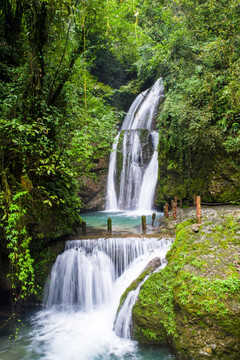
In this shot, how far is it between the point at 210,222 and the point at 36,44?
6.69 m

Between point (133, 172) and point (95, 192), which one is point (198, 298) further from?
point (95, 192)

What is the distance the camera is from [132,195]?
621 inches

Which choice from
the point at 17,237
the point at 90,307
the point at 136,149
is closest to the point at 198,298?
the point at 17,237

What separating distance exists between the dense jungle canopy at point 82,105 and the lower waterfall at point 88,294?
0.92m

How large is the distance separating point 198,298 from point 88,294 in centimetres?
396

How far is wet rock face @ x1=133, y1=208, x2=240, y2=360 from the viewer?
4.04 metres

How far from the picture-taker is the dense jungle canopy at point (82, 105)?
5.48 meters

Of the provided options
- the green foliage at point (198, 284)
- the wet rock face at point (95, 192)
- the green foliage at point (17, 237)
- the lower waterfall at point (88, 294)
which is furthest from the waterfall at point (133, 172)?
the green foliage at point (17, 237)

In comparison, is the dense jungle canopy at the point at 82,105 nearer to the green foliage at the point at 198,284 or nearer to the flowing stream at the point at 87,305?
the flowing stream at the point at 87,305

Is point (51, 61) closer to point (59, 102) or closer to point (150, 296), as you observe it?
point (59, 102)

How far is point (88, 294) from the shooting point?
7.07 metres

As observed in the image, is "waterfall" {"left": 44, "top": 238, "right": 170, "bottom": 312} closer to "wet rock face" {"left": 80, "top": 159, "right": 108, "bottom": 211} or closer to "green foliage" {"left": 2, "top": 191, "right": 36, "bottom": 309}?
"green foliage" {"left": 2, "top": 191, "right": 36, "bottom": 309}

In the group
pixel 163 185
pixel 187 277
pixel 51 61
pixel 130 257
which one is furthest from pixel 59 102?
pixel 163 185

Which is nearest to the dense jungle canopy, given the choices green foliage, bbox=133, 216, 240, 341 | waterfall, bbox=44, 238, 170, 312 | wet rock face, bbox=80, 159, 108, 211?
waterfall, bbox=44, 238, 170, 312
